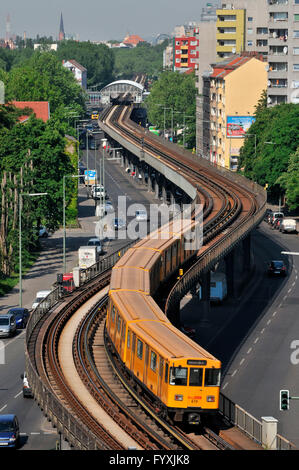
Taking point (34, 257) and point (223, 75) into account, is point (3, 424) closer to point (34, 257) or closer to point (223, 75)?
point (34, 257)

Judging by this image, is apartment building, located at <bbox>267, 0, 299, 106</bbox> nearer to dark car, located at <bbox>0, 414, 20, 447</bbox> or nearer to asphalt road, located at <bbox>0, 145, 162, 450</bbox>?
asphalt road, located at <bbox>0, 145, 162, 450</bbox>

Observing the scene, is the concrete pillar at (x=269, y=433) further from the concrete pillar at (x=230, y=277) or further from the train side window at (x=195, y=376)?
the concrete pillar at (x=230, y=277)

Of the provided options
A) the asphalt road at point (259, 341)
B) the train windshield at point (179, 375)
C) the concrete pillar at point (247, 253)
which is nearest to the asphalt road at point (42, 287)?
the train windshield at point (179, 375)

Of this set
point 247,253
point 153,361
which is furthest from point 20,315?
point 153,361

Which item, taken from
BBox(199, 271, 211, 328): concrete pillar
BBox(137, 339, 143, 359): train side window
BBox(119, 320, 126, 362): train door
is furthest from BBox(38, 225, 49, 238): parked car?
BBox(137, 339, 143, 359): train side window

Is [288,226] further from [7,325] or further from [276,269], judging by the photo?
[7,325]
